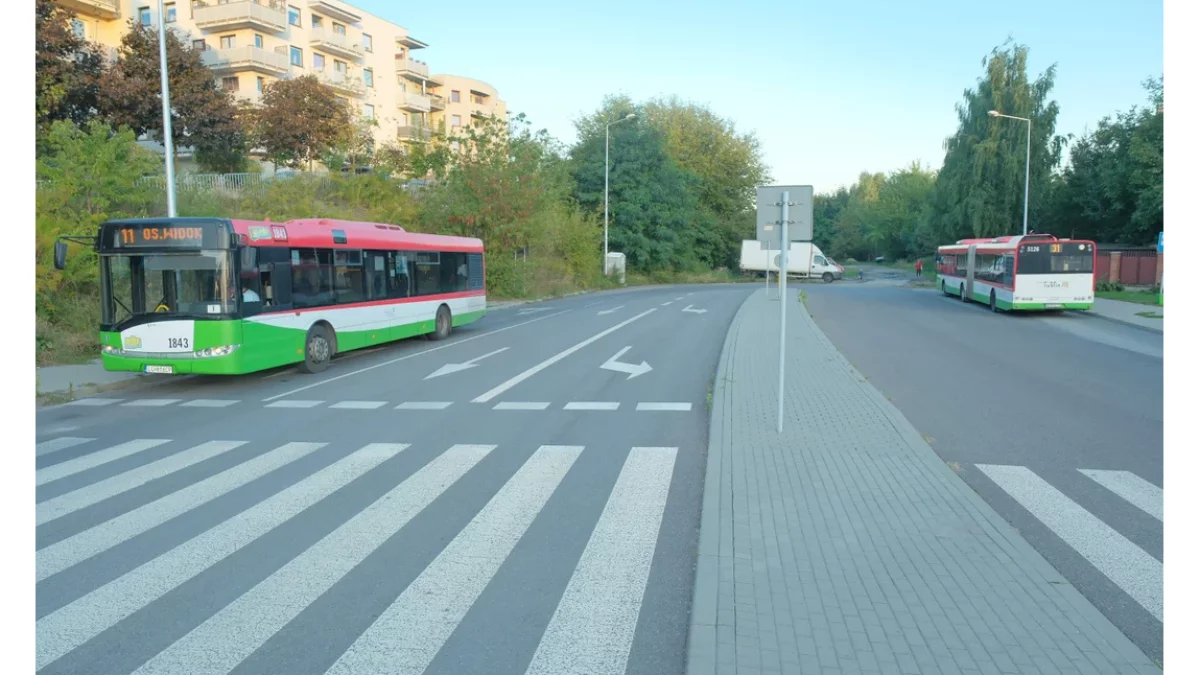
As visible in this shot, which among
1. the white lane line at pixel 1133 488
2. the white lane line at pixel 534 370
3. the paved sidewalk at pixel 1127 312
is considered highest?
the paved sidewalk at pixel 1127 312

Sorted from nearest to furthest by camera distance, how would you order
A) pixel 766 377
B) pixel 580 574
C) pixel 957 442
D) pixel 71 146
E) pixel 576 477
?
1. pixel 580 574
2. pixel 576 477
3. pixel 957 442
4. pixel 766 377
5. pixel 71 146

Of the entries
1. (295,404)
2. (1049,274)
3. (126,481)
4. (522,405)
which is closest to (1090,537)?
(522,405)

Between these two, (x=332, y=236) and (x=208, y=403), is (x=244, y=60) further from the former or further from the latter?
(x=208, y=403)

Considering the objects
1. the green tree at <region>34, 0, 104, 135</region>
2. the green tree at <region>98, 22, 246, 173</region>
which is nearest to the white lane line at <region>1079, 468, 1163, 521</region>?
the green tree at <region>34, 0, 104, 135</region>

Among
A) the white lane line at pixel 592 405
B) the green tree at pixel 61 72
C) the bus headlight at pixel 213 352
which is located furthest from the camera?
the green tree at pixel 61 72

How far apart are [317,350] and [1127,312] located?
25.7 metres

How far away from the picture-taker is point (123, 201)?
19.5 m

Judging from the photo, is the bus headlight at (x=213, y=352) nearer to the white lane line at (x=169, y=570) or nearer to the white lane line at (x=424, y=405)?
the white lane line at (x=424, y=405)

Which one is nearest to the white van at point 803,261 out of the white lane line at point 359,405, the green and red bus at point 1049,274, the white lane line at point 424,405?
the green and red bus at point 1049,274

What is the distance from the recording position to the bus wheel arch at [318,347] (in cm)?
1480

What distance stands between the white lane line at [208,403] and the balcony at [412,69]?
5812cm

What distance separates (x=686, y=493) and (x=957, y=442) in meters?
3.84

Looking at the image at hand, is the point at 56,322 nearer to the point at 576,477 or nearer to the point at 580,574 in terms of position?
the point at 576,477

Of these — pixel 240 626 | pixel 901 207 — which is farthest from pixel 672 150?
pixel 240 626
